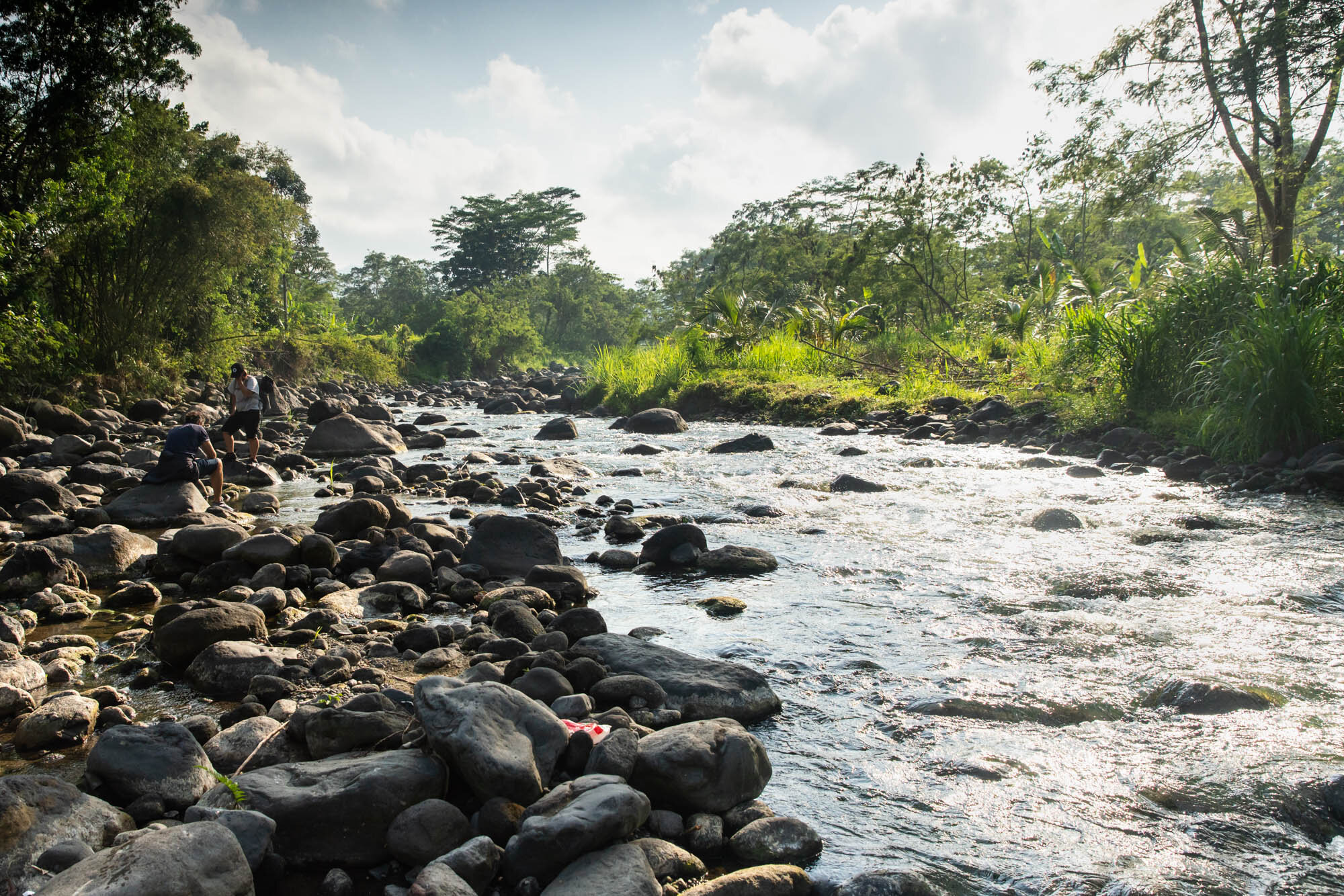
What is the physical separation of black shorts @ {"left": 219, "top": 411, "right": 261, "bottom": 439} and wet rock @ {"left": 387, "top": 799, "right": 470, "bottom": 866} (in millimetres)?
9358

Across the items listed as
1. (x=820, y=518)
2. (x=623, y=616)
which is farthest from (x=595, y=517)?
(x=623, y=616)

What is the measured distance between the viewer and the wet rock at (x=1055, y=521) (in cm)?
705

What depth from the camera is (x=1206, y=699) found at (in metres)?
3.43

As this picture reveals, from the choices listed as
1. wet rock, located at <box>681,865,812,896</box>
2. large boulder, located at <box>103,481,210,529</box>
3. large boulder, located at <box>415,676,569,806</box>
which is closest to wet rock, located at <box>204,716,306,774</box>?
large boulder, located at <box>415,676,569,806</box>

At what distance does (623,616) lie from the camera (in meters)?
4.90

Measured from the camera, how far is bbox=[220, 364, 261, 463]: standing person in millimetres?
10406

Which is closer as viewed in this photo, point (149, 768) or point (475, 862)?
point (475, 862)

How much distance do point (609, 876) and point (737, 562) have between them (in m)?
3.79

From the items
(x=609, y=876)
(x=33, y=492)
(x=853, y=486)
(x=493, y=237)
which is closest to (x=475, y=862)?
(x=609, y=876)

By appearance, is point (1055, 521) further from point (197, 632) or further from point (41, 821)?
point (41, 821)

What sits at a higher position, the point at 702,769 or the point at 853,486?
the point at 853,486

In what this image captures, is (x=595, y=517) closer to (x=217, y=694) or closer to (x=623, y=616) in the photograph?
(x=623, y=616)

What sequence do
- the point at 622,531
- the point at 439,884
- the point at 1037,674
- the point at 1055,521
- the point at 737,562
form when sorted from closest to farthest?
the point at 439,884
the point at 1037,674
the point at 737,562
the point at 622,531
the point at 1055,521

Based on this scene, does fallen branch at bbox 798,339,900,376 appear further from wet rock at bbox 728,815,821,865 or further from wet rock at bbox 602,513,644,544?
wet rock at bbox 728,815,821,865
